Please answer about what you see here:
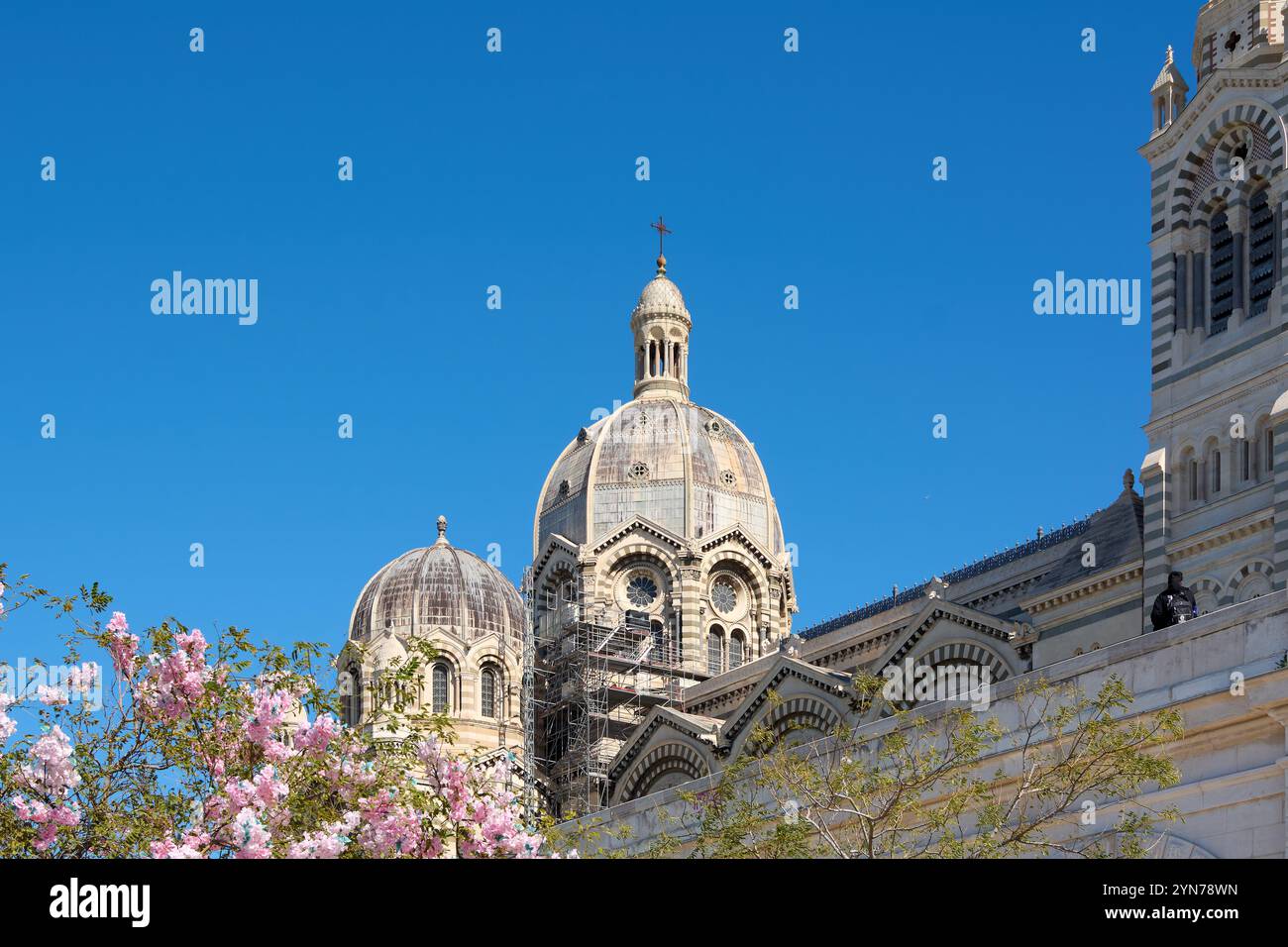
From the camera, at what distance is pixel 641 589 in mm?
70500

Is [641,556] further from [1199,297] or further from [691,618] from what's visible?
[1199,297]

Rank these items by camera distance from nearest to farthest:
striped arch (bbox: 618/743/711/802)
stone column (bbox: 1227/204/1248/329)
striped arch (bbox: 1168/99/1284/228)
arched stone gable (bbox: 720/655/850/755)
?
striped arch (bbox: 1168/99/1284/228) → stone column (bbox: 1227/204/1248/329) → arched stone gable (bbox: 720/655/850/755) → striped arch (bbox: 618/743/711/802)

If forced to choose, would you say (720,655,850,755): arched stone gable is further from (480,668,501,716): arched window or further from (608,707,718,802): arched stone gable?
(480,668,501,716): arched window

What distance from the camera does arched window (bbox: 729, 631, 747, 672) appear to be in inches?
2783

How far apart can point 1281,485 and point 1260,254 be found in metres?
5.86

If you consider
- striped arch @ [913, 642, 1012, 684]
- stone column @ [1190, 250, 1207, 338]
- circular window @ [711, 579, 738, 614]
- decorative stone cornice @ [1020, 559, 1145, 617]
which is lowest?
striped arch @ [913, 642, 1012, 684]

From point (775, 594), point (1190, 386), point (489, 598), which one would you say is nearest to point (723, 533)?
point (775, 594)

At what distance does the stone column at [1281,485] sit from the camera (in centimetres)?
4231

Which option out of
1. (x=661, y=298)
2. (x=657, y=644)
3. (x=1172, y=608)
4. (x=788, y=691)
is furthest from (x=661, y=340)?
(x=1172, y=608)

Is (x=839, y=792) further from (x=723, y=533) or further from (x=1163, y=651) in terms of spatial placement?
(x=723, y=533)

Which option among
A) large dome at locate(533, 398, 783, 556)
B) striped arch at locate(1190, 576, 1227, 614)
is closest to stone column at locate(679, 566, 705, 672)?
large dome at locate(533, 398, 783, 556)

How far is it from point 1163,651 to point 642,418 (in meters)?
47.8

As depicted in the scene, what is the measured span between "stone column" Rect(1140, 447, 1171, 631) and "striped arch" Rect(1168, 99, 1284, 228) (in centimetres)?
540

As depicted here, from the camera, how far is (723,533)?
70500mm
